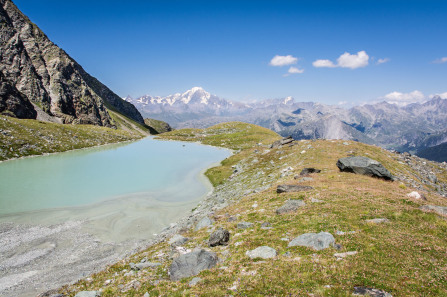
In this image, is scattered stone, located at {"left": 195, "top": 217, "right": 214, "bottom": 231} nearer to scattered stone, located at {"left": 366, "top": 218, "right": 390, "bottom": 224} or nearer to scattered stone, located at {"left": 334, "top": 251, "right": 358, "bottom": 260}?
scattered stone, located at {"left": 334, "top": 251, "right": 358, "bottom": 260}

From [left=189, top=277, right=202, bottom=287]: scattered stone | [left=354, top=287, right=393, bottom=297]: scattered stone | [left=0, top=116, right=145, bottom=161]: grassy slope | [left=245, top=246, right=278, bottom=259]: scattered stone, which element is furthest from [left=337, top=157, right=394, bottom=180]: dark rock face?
[left=0, top=116, right=145, bottom=161]: grassy slope

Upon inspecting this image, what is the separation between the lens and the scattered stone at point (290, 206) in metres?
25.1

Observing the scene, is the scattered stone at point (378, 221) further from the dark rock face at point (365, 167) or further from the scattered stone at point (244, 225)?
the dark rock face at point (365, 167)

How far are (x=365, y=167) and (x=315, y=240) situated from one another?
2885 centimetres

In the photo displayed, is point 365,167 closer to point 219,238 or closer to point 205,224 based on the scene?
point 205,224

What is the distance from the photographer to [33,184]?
2163 inches

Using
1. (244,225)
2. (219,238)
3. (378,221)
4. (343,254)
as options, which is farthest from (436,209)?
(219,238)

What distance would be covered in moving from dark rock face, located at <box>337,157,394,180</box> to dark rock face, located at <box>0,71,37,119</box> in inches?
8453

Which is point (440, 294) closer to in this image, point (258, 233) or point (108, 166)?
point (258, 233)

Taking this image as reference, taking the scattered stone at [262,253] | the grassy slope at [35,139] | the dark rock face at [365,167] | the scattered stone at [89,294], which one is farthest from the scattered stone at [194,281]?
the grassy slope at [35,139]

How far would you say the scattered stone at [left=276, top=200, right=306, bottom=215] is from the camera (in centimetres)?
2512

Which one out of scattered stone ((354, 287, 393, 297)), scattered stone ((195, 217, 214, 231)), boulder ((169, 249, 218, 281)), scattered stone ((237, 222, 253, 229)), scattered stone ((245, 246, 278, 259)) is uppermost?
scattered stone ((354, 287, 393, 297))

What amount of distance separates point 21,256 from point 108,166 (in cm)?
5717

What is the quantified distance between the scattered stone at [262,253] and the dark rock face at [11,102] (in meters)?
214
